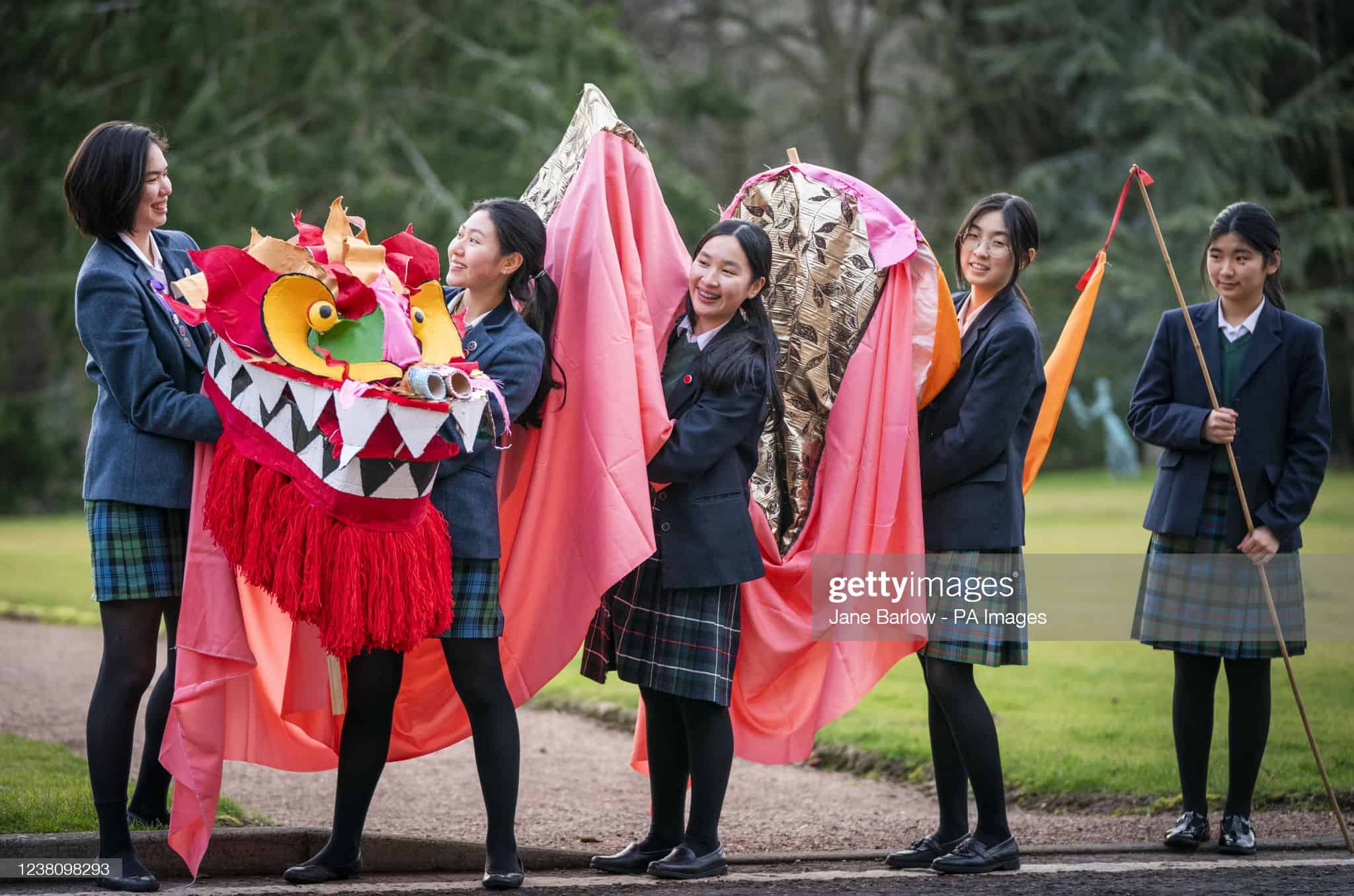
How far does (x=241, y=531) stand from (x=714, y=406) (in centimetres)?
124

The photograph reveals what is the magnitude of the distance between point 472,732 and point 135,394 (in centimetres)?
121

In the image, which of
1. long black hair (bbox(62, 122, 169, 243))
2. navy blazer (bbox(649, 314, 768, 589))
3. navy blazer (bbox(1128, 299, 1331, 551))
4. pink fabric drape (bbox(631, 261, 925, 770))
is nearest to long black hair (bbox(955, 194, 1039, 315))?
pink fabric drape (bbox(631, 261, 925, 770))

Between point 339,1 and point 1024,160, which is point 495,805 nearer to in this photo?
point 339,1

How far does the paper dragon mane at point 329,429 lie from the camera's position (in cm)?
327

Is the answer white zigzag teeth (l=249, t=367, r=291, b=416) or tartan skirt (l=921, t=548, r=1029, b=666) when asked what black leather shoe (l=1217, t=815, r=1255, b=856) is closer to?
tartan skirt (l=921, t=548, r=1029, b=666)

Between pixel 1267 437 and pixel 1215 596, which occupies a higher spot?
pixel 1267 437

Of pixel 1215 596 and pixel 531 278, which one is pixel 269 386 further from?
pixel 1215 596

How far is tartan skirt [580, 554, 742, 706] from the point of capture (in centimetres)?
371

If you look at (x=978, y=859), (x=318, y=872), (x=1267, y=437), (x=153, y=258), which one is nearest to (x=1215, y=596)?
(x=1267, y=437)

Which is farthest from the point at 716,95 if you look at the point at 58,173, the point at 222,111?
the point at 58,173

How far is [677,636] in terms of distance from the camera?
148 inches

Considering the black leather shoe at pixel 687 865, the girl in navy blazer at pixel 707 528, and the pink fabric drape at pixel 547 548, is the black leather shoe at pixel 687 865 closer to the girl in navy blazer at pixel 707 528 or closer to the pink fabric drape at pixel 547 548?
the girl in navy blazer at pixel 707 528

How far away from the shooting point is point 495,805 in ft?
11.7

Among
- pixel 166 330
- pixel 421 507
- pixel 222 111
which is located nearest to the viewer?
pixel 421 507
